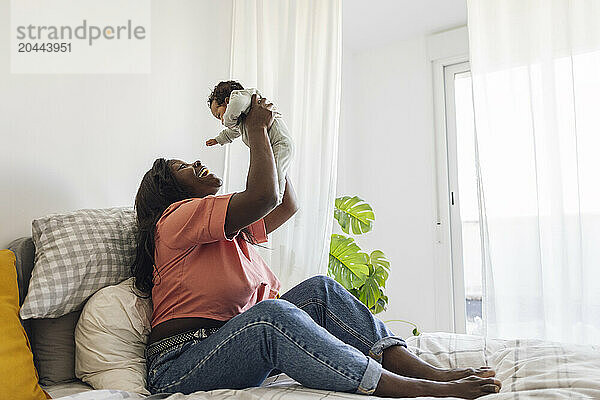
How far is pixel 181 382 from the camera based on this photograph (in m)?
1.37

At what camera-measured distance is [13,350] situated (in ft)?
4.46

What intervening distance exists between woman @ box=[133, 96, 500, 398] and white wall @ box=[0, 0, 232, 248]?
1.11ft

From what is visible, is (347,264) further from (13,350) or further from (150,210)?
(13,350)

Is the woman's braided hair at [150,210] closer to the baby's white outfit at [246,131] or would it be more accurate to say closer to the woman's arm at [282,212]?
the woman's arm at [282,212]

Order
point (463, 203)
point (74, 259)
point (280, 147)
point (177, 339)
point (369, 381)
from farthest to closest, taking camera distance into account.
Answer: point (463, 203)
point (280, 147)
point (74, 259)
point (177, 339)
point (369, 381)

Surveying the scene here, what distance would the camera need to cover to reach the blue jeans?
1256 mm

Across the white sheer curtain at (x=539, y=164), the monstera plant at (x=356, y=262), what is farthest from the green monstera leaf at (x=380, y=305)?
the white sheer curtain at (x=539, y=164)

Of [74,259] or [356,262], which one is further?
[356,262]

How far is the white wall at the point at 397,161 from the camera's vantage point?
130 inches

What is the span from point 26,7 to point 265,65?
3.10 feet

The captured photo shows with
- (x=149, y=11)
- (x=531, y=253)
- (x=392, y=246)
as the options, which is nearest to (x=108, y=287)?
(x=149, y=11)

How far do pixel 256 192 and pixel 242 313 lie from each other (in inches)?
13.1

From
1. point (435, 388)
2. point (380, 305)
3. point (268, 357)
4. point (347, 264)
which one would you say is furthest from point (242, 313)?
point (380, 305)

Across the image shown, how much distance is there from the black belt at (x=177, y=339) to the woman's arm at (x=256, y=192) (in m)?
0.26
